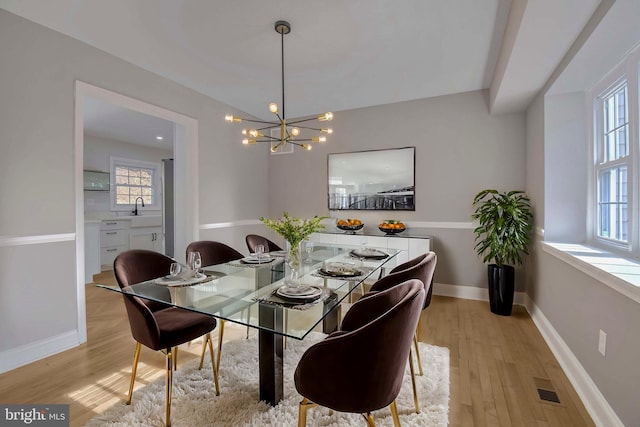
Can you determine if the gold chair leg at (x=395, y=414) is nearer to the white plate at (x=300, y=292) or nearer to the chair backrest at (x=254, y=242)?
the white plate at (x=300, y=292)

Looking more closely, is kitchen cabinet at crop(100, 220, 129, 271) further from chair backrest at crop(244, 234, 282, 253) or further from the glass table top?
the glass table top

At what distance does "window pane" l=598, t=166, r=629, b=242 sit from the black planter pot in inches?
37.7

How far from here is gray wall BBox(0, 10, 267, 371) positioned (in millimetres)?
2205

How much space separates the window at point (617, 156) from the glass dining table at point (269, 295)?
63.8 inches

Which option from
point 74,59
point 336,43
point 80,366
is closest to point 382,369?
point 80,366

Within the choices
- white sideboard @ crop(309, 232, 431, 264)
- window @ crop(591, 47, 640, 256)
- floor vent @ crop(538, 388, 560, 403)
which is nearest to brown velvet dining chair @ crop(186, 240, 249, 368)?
white sideboard @ crop(309, 232, 431, 264)

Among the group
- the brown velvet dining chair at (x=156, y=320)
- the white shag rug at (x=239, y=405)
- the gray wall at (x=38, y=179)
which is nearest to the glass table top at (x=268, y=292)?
the brown velvet dining chair at (x=156, y=320)

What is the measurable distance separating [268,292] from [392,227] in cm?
253

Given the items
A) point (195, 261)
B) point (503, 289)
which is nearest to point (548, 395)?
point (503, 289)

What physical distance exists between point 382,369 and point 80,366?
2.37 m

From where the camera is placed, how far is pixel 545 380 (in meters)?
2.01

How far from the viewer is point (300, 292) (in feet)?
5.20

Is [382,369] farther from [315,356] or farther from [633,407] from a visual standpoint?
[633,407]

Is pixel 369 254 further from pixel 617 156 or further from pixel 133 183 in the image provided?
pixel 133 183
